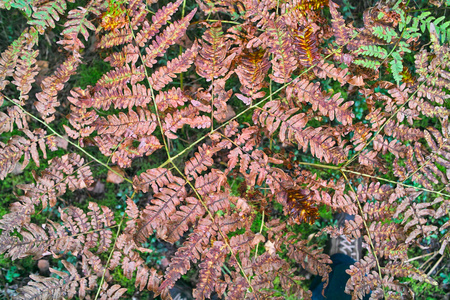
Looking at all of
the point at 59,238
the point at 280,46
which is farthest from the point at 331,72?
the point at 59,238

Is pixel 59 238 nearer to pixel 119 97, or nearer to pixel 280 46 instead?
pixel 119 97

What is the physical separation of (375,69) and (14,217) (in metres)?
2.50

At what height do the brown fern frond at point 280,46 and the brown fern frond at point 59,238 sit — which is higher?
the brown fern frond at point 280,46

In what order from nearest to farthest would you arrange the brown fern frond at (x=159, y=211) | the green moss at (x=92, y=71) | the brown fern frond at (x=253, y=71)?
the brown fern frond at (x=159, y=211)
the brown fern frond at (x=253, y=71)
the green moss at (x=92, y=71)

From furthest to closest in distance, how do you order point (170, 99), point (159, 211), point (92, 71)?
point (92, 71) < point (170, 99) < point (159, 211)

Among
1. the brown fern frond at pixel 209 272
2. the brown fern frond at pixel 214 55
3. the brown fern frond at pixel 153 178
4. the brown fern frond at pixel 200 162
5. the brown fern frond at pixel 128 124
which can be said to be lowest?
the brown fern frond at pixel 209 272

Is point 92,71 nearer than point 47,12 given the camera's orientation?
No

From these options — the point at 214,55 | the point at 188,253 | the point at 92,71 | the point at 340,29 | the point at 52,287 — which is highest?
the point at 340,29

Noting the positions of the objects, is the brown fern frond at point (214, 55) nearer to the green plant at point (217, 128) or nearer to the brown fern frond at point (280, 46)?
the green plant at point (217, 128)

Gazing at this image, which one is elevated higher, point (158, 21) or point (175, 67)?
point (158, 21)

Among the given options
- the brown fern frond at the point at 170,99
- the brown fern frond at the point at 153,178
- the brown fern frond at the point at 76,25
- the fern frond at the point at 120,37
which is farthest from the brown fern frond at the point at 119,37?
the brown fern frond at the point at 153,178

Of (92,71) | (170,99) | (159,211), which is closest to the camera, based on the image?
(159,211)

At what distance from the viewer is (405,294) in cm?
196

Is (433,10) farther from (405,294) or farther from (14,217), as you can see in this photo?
(14,217)
